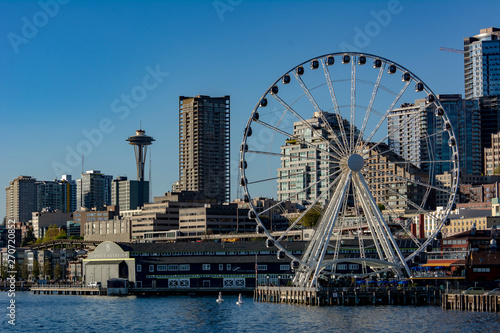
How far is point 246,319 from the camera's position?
100 metres

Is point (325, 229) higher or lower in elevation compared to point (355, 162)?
lower

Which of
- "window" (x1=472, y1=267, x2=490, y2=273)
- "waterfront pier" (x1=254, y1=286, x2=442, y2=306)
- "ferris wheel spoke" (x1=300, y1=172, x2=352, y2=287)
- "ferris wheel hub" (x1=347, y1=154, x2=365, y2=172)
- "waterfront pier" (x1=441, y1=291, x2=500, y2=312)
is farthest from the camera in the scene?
"window" (x1=472, y1=267, x2=490, y2=273)

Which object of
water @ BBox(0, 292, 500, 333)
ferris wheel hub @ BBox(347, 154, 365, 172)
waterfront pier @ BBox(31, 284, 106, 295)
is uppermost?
ferris wheel hub @ BBox(347, 154, 365, 172)

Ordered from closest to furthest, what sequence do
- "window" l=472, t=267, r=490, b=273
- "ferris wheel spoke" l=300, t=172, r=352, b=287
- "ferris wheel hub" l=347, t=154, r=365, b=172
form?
1. "ferris wheel hub" l=347, t=154, r=365, b=172
2. "ferris wheel spoke" l=300, t=172, r=352, b=287
3. "window" l=472, t=267, r=490, b=273

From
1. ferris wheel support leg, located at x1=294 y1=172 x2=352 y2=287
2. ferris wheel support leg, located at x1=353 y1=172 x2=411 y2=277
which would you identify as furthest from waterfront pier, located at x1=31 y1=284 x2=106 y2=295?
ferris wheel support leg, located at x1=353 y1=172 x2=411 y2=277

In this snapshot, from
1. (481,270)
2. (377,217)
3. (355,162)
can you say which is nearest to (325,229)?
(377,217)

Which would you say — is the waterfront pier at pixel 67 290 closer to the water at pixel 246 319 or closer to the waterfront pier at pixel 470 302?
the water at pixel 246 319

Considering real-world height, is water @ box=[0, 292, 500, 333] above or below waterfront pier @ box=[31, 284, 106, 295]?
above

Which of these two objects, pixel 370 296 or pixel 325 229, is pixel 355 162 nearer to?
pixel 325 229

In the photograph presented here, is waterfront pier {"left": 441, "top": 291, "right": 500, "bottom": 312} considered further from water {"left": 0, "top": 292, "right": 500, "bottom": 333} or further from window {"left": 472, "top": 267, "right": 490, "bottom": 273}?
window {"left": 472, "top": 267, "right": 490, "bottom": 273}

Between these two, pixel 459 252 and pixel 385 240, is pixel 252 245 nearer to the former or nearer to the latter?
pixel 459 252

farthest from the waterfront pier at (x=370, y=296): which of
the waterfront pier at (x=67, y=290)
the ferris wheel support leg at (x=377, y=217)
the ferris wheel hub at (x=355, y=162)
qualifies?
the waterfront pier at (x=67, y=290)

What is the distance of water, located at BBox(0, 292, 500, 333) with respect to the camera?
88.8 meters

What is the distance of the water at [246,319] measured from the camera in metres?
88.8
